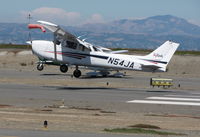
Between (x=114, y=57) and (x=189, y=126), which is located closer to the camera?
(x=189, y=126)

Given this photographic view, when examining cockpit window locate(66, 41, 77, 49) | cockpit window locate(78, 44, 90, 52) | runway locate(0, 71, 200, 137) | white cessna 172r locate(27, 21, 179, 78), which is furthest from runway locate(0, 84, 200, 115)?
cockpit window locate(66, 41, 77, 49)

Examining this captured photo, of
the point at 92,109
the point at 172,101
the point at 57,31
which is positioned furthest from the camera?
the point at 57,31

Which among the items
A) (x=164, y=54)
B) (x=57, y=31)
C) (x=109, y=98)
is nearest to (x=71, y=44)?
(x=57, y=31)

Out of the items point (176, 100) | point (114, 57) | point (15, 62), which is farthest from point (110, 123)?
point (15, 62)

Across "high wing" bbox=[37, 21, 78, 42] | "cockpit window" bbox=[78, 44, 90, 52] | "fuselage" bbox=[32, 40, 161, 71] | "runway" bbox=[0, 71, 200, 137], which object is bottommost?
"runway" bbox=[0, 71, 200, 137]

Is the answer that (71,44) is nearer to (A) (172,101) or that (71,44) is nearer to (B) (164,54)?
(B) (164,54)

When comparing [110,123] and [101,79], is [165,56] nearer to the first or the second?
[101,79]

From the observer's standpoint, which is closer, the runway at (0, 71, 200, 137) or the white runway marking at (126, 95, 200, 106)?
the runway at (0, 71, 200, 137)

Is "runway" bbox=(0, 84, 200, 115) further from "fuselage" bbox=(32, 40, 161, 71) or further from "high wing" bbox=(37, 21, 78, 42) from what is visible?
"high wing" bbox=(37, 21, 78, 42)

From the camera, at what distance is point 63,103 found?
3033 cm

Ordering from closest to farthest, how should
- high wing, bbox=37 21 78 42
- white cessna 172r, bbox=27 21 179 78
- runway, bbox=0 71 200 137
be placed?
runway, bbox=0 71 200 137, high wing, bbox=37 21 78 42, white cessna 172r, bbox=27 21 179 78

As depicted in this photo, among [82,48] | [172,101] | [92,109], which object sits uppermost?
[82,48]

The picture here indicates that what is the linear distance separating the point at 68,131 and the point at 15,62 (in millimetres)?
61007

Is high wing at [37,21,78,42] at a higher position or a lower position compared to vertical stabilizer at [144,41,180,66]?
higher
